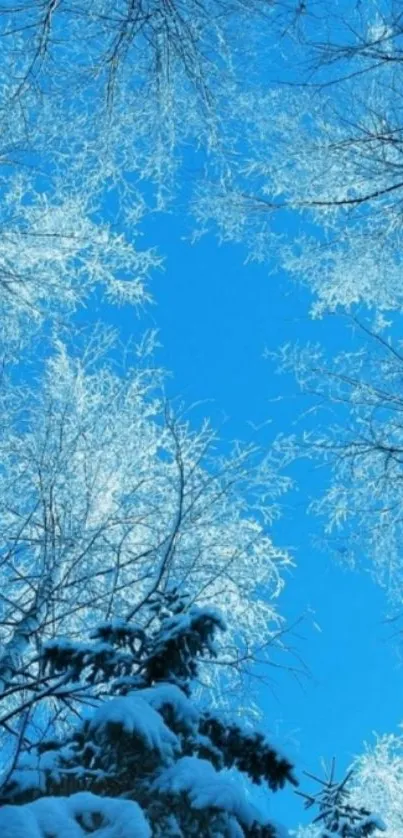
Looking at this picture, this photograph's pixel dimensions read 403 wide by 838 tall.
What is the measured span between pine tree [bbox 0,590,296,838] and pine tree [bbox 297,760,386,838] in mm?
2679

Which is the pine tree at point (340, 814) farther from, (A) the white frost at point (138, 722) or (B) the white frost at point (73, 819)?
(B) the white frost at point (73, 819)

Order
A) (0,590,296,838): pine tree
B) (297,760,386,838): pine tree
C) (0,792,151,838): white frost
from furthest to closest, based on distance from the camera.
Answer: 1. (297,760,386,838): pine tree
2. (0,590,296,838): pine tree
3. (0,792,151,838): white frost

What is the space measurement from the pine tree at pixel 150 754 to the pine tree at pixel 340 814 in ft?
8.79

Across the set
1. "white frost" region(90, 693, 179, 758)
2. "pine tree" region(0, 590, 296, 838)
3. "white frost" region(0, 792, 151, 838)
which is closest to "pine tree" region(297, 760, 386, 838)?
"pine tree" region(0, 590, 296, 838)

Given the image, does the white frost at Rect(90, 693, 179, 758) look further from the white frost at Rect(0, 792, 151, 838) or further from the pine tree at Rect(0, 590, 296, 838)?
the white frost at Rect(0, 792, 151, 838)

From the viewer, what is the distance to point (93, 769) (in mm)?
2951

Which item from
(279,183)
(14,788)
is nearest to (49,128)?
(279,183)

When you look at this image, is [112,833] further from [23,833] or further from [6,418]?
[6,418]

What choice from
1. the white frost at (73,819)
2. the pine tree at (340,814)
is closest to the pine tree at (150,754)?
the white frost at (73,819)

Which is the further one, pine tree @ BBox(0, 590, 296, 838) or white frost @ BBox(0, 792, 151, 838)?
pine tree @ BBox(0, 590, 296, 838)

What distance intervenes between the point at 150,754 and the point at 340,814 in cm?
381

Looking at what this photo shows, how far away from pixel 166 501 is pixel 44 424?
1.42 metres

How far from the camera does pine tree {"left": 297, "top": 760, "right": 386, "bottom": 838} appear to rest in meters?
5.72

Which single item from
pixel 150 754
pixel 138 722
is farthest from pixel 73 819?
pixel 150 754
